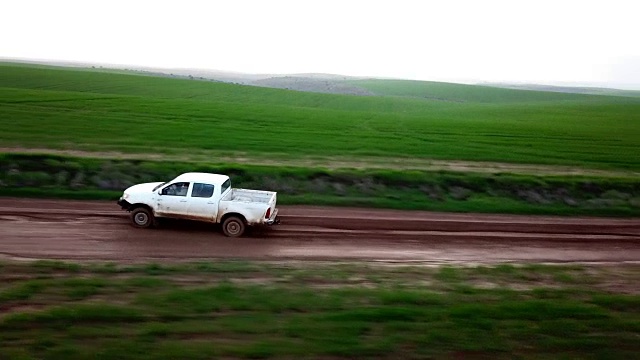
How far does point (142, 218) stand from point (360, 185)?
29.3 ft

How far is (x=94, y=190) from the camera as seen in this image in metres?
18.3

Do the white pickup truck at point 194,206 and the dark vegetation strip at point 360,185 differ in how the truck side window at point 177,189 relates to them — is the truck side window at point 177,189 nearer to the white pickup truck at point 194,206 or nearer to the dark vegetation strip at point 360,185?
the white pickup truck at point 194,206

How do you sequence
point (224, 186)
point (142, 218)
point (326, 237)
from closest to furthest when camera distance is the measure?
point (142, 218) < point (326, 237) < point (224, 186)

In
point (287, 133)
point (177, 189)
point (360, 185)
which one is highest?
point (287, 133)

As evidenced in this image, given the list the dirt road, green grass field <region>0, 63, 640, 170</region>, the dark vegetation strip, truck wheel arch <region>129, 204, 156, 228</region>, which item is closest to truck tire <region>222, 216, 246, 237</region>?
the dirt road

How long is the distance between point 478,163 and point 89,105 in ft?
87.0

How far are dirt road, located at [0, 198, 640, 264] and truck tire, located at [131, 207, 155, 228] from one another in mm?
257

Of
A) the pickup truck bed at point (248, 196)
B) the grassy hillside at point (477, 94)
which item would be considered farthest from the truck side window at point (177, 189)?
the grassy hillside at point (477, 94)

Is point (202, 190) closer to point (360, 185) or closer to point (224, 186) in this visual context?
point (224, 186)

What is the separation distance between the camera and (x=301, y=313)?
848cm

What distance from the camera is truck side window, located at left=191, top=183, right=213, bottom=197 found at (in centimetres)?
1474

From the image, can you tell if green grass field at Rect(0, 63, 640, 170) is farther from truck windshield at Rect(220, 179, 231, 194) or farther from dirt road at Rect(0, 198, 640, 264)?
truck windshield at Rect(220, 179, 231, 194)

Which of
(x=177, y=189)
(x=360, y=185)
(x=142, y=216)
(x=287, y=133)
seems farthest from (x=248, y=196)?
(x=287, y=133)

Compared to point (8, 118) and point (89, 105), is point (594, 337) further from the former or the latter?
point (89, 105)
